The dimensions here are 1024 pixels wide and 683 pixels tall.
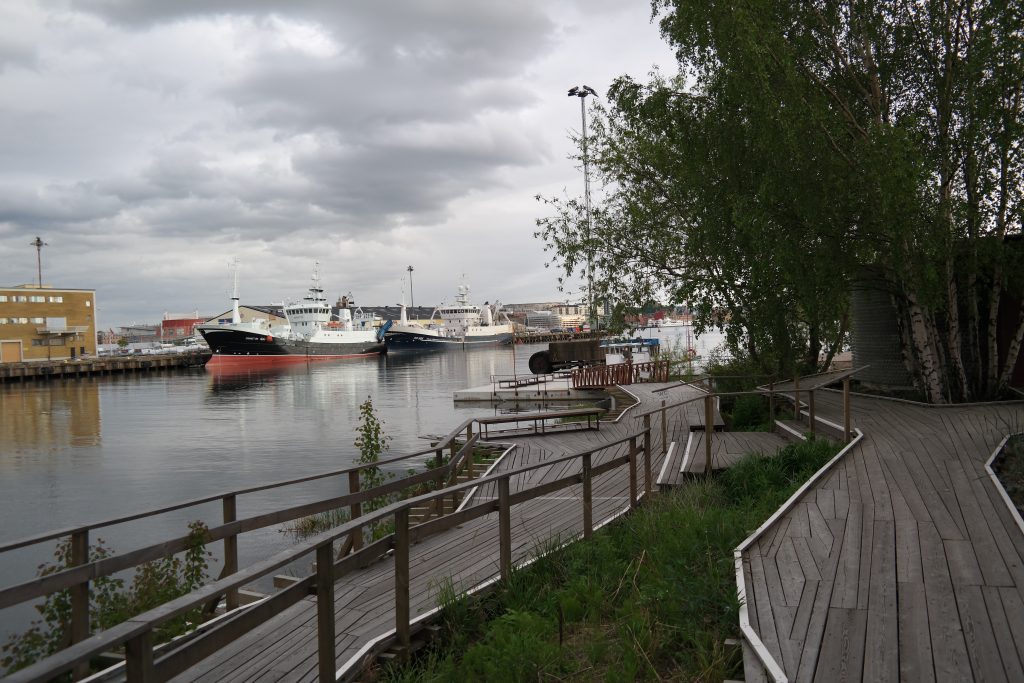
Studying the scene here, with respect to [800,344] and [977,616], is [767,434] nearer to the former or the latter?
[800,344]

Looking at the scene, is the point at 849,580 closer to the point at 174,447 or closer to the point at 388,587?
the point at 388,587

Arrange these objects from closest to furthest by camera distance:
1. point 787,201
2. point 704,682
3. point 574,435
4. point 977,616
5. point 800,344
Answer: point 704,682, point 977,616, point 787,201, point 574,435, point 800,344

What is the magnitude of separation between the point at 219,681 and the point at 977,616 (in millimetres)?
4194

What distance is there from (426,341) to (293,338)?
2712 centimetres

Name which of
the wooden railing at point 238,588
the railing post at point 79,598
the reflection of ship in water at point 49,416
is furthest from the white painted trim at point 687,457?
the reflection of ship in water at point 49,416

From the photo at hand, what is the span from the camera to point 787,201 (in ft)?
39.8

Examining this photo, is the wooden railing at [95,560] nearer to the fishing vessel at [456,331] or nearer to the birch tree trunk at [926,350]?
the birch tree trunk at [926,350]

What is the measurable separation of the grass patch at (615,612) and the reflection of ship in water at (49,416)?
2501 centimetres

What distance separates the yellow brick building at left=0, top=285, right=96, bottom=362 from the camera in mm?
83875

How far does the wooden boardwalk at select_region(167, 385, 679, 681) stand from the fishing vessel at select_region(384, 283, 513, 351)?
341 ft

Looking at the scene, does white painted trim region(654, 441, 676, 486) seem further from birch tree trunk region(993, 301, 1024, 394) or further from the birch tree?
birch tree trunk region(993, 301, 1024, 394)

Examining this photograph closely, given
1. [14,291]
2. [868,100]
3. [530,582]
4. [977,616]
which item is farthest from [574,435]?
[14,291]

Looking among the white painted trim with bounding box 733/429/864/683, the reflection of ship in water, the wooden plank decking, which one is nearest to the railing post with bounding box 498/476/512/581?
the wooden plank decking

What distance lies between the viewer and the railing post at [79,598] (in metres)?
4.69
